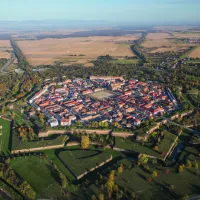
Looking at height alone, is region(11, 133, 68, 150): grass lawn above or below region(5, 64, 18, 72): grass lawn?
below

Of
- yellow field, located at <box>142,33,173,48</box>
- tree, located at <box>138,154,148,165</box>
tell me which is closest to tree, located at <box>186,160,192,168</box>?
tree, located at <box>138,154,148,165</box>

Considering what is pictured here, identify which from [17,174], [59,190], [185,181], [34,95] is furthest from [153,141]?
[34,95]

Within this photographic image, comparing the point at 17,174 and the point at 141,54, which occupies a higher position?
the point at 141,54

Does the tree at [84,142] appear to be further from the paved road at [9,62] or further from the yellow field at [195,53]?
the yellow field at [195,53]

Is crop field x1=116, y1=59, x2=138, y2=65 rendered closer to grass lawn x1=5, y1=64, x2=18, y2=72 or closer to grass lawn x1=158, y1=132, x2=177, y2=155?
grass lawn x1=5, y1=64, x2=18, y2=72

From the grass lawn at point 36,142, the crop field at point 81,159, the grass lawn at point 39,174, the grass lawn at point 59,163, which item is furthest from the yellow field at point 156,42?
the grass lawn at point 39,174

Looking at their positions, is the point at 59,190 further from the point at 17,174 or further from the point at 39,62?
the point at 39,62
